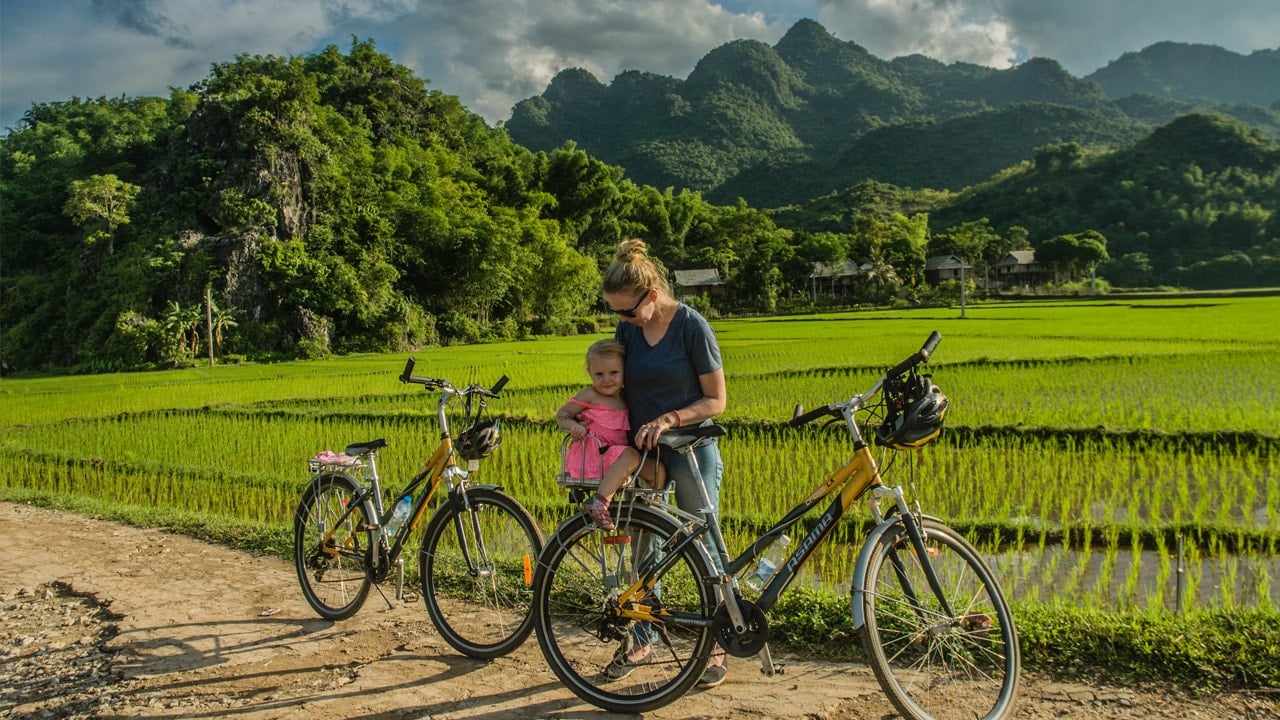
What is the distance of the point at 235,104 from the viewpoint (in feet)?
96.4

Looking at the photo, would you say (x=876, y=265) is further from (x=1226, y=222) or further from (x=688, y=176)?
(x=688, y=176)

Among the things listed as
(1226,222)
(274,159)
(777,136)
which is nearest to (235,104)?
(274,159)

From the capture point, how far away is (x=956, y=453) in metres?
7.00

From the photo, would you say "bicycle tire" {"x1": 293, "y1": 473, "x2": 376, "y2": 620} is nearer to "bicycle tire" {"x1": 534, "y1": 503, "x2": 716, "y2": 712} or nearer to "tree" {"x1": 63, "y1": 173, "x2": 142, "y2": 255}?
"bicycle tire" {"x1": 534, "y1": 503, "x2": 716, "y2": 712}

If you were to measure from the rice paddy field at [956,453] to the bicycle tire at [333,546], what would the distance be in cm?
151

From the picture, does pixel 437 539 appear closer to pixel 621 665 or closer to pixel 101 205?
pixel 621 665

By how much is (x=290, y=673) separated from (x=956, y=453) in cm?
582

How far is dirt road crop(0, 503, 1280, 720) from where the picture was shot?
8.11 ft

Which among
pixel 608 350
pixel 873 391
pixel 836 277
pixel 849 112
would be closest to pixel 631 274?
pixel 608 350

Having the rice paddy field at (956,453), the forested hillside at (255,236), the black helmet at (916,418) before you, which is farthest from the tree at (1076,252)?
the black helmet at (916,418)

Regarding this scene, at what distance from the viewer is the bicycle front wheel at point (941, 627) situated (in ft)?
7.35

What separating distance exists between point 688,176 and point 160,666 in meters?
105

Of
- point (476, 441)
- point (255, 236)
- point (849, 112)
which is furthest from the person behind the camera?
point (849, 112)

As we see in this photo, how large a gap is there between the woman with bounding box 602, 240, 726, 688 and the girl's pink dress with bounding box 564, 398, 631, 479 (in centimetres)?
7
